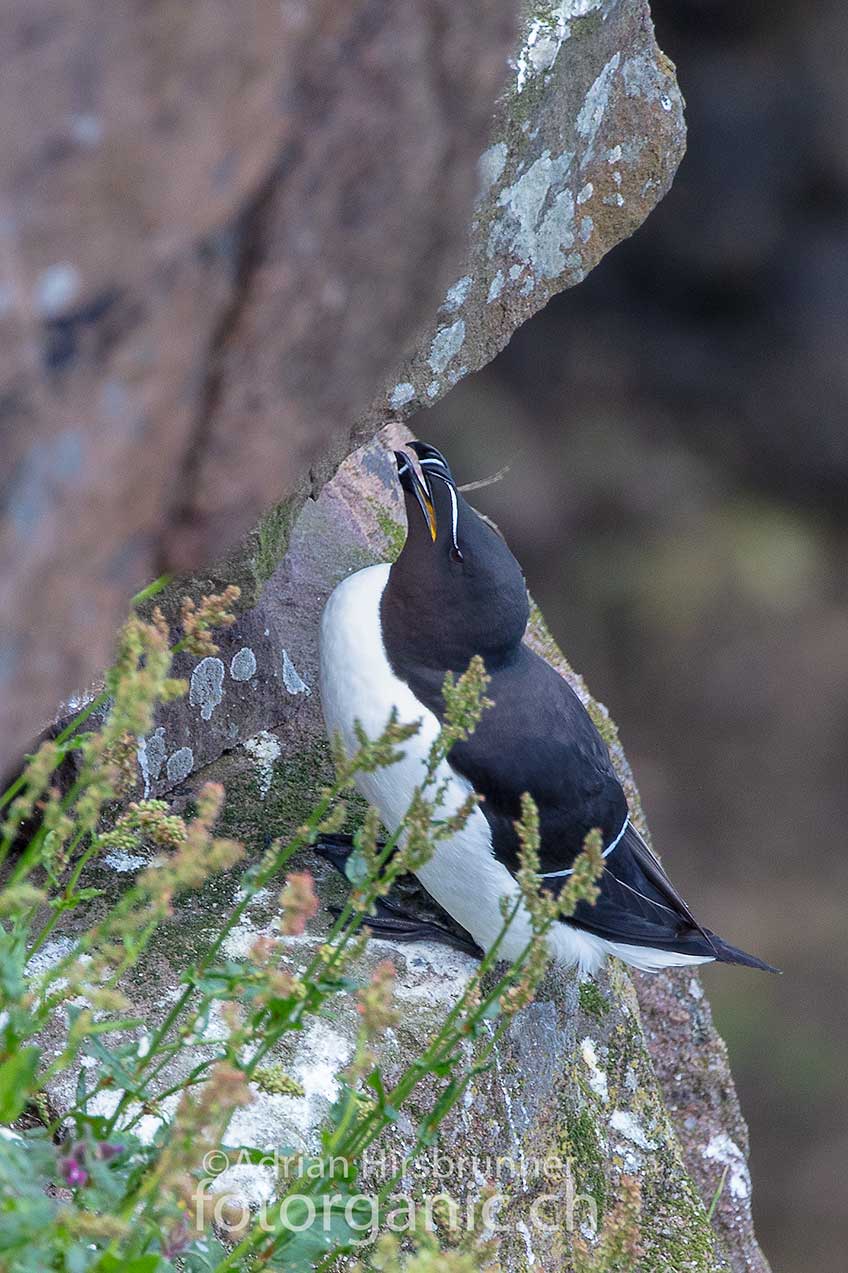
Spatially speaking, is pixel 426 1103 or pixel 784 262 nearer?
pixel 426 1103

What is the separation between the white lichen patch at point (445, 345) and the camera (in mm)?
2995

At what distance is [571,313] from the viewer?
7.97 meters

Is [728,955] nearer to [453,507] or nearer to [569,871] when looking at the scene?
[569,871]

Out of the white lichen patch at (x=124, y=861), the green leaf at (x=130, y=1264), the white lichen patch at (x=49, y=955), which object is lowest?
the green leaf at (x=130, y=1264)

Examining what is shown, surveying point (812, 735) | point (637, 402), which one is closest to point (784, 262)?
point (637, 402)

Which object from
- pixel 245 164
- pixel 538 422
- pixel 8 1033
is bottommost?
pixel 8 1033

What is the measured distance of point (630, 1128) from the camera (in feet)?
10.3

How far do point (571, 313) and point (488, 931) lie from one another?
5.68 metres

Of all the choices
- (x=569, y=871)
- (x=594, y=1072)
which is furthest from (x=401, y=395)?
(x=594, y=1072)

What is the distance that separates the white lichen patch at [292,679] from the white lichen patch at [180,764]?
348 mm

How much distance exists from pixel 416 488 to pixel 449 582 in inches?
8.1

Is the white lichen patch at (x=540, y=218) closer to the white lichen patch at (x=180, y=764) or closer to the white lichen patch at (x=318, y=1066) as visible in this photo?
the white lichen patch at (x=180, y=764)

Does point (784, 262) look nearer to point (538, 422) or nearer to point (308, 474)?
point (538, 422)

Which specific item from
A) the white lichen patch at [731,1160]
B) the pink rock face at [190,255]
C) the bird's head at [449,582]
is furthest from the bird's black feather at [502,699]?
the pink rock face at [190,255]
